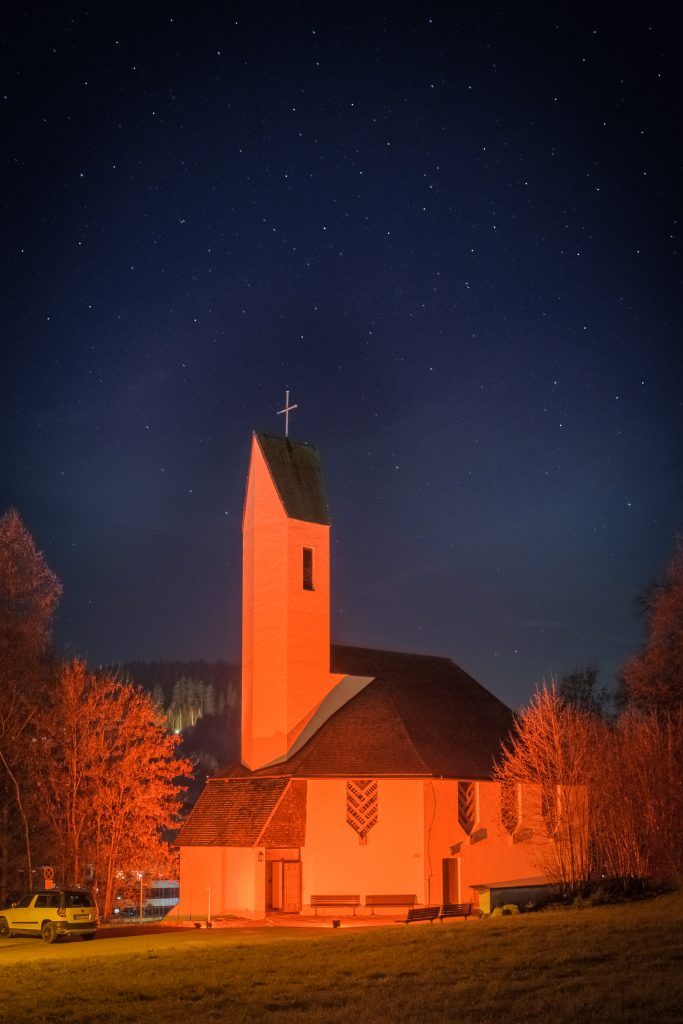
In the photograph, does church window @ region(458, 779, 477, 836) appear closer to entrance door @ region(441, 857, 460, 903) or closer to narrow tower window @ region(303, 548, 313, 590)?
entrance door @ region(441, 857, 460, 903)

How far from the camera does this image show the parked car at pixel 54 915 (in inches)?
1217

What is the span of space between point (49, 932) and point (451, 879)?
44.1ft

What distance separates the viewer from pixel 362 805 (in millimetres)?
37312

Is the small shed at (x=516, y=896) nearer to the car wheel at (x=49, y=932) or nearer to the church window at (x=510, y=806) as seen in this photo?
the church window at (x=510, y=806)

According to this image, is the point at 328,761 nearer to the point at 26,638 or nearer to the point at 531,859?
the point at 531,859

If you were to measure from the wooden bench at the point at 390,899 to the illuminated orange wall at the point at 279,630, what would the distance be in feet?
21.0

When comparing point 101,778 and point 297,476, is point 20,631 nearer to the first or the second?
point 101,778

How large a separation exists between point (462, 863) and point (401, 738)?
4.51 m

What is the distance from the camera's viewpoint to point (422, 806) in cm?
3688

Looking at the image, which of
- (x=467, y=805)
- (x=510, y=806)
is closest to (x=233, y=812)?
(x=467, y=805)

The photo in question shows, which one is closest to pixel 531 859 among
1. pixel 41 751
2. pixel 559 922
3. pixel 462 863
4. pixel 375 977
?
pixel 462 863

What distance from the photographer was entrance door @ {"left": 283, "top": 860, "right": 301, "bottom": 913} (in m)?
36.6

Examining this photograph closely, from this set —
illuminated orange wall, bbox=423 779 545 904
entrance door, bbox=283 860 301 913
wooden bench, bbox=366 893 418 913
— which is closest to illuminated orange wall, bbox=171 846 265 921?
entrance door, bbox=283 860 301 913

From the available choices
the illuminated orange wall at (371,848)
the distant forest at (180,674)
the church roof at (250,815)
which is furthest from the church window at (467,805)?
the distant forest at (180,674)
